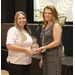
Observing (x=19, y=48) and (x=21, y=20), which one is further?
(x=21, y=20)

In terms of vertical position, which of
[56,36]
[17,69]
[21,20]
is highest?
[21,20]

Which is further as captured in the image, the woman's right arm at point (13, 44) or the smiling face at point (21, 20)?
the smiling face at point (21, 20)

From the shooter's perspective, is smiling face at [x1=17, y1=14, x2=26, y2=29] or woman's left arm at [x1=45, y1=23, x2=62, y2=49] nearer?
woman's left arm at [x1=45, y1=23, x2=62, y2=49]

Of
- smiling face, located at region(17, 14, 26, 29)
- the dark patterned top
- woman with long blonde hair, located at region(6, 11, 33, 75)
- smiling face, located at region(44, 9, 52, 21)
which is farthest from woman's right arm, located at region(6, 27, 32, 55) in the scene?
smiling face, located at region(44, 9, 52, 21)

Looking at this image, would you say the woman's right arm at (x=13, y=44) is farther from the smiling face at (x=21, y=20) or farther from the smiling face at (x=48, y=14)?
the smiling face at (x=48, y=14)

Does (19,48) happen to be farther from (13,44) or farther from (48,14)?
(48,14)

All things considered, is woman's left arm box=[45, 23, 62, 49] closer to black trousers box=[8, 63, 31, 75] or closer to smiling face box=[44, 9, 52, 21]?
smiling face box=[44, 9, 52, 21]

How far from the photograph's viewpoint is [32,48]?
270 cm

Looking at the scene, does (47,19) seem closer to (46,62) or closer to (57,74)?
(46,62)

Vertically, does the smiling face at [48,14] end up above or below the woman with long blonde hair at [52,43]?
above

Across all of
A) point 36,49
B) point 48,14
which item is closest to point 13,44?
point 36,49

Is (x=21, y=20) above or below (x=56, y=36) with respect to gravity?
above

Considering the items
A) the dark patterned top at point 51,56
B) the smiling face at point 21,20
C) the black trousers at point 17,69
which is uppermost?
the smiling face at point 21,20

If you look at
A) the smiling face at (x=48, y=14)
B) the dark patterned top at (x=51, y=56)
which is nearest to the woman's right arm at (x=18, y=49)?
the dark patterned top at (x=51, y=56)
